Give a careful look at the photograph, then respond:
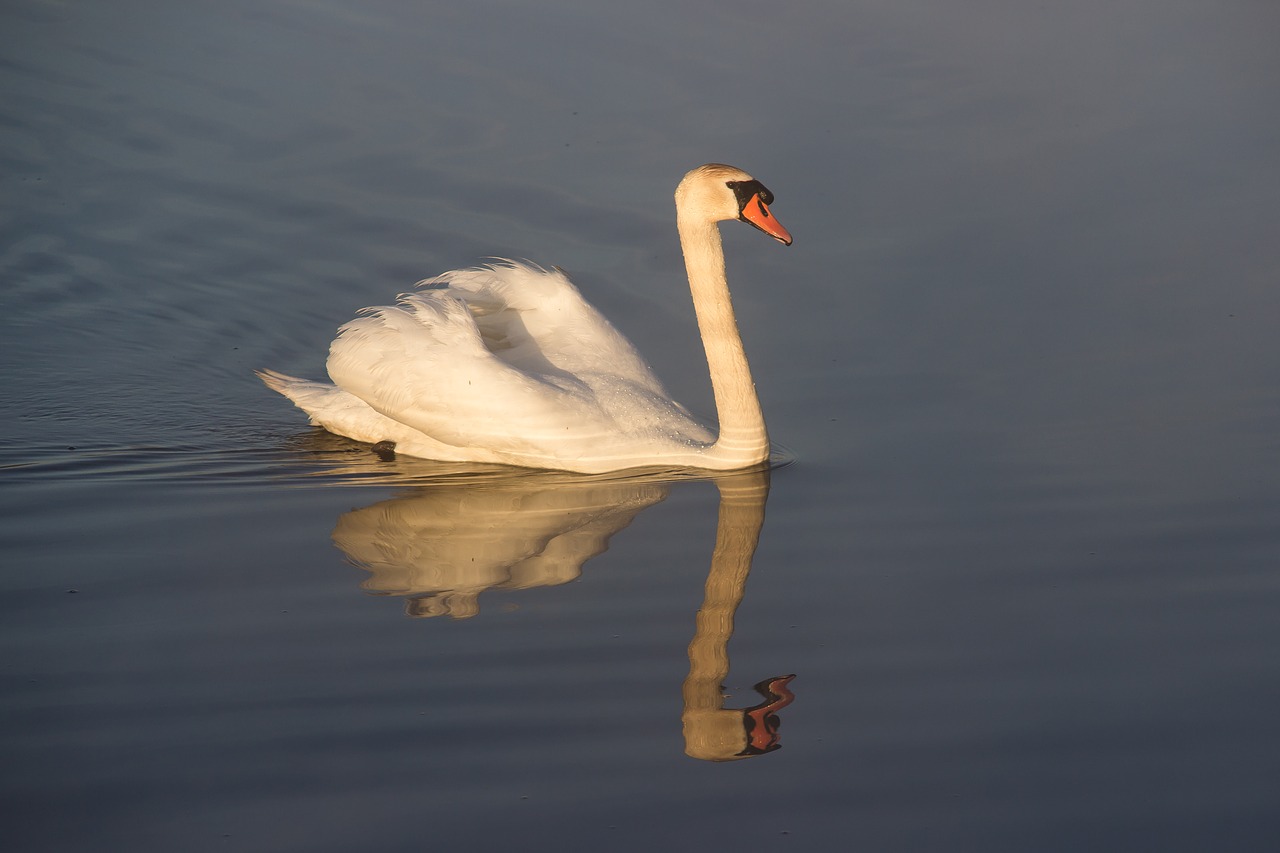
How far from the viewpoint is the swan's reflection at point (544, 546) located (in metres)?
5.25

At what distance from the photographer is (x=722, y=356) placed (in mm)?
7867

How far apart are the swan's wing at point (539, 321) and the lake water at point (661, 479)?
75cm

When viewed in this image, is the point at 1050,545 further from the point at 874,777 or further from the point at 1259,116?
the point at 1259,116

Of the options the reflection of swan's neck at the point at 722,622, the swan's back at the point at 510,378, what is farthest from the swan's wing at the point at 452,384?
the reflection of swan's neck at the point at 722,622

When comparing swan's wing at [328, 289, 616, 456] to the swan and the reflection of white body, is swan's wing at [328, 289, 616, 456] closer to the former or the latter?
the swan

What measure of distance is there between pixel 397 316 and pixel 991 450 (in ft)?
9.94

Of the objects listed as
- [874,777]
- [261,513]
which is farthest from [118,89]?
[874,777]

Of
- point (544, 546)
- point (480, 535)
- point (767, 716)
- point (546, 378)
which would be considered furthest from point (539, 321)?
point (767, 716)

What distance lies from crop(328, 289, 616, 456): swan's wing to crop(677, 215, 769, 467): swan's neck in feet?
1.94

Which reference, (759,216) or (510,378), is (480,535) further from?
(759,216)

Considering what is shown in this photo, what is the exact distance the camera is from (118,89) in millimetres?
13938

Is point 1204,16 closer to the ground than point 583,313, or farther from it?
farther from it

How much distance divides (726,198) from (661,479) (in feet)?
4.66

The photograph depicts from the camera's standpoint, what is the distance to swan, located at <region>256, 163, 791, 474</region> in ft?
24.7
